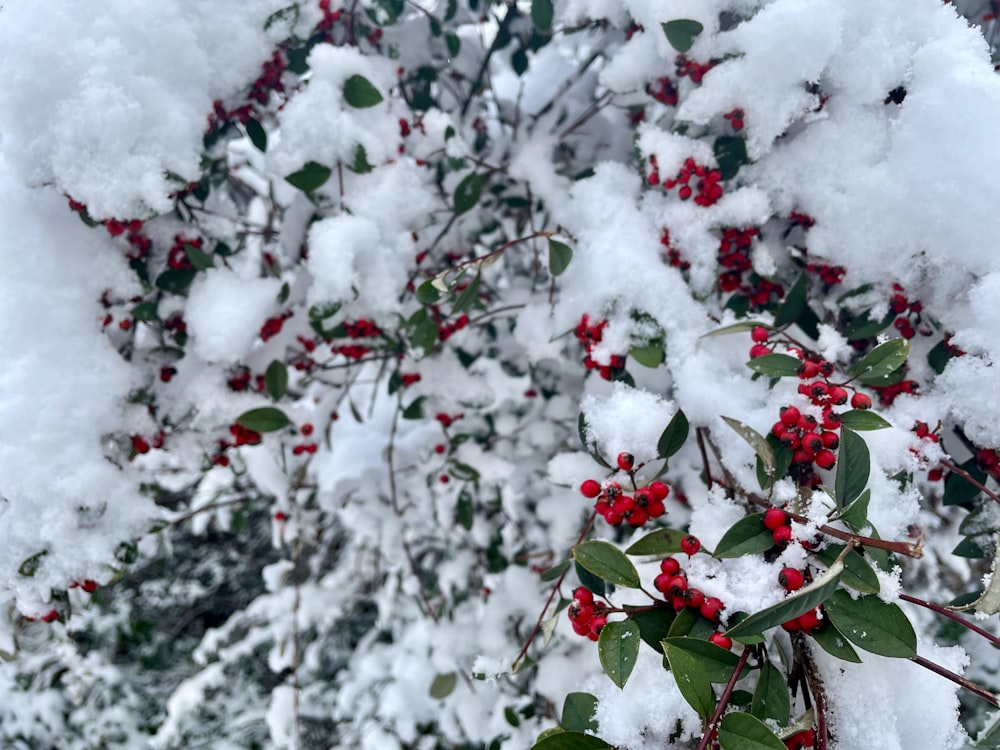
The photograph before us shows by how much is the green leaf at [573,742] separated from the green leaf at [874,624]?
1.05 feet

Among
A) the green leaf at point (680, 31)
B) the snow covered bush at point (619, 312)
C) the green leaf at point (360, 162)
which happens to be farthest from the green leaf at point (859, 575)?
the green leaf at point (360, 162)

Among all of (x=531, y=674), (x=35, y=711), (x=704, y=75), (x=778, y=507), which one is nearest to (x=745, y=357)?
(x=778, y=507)

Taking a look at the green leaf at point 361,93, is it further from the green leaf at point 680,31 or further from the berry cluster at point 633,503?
the berry cluster at point 633,503

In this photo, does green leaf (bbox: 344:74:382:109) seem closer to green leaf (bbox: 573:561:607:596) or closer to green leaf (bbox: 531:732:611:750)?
green leaf (bbox: 573:561:607:596)

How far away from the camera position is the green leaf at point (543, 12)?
55.6 inches

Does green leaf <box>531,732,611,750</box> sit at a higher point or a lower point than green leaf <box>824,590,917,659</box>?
lower

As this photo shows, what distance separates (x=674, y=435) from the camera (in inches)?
35.8

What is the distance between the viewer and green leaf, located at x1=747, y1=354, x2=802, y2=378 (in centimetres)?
91

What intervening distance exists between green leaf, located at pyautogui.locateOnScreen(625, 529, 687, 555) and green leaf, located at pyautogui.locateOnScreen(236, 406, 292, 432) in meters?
0.80

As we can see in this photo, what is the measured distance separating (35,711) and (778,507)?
12.3ft

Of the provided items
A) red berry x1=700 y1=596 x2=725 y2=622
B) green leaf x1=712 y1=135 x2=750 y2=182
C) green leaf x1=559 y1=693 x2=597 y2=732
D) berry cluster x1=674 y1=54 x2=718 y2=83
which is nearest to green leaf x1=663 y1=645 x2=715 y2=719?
red berry x1=700 y1=596 x2=725 y2=622

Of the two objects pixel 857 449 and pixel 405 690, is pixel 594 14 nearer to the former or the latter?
pixel 857 449

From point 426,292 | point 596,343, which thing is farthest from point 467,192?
point 596,343

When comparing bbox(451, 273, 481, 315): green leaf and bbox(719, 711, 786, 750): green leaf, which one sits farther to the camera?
bbox(451, 273, 481, 315): green leaf
